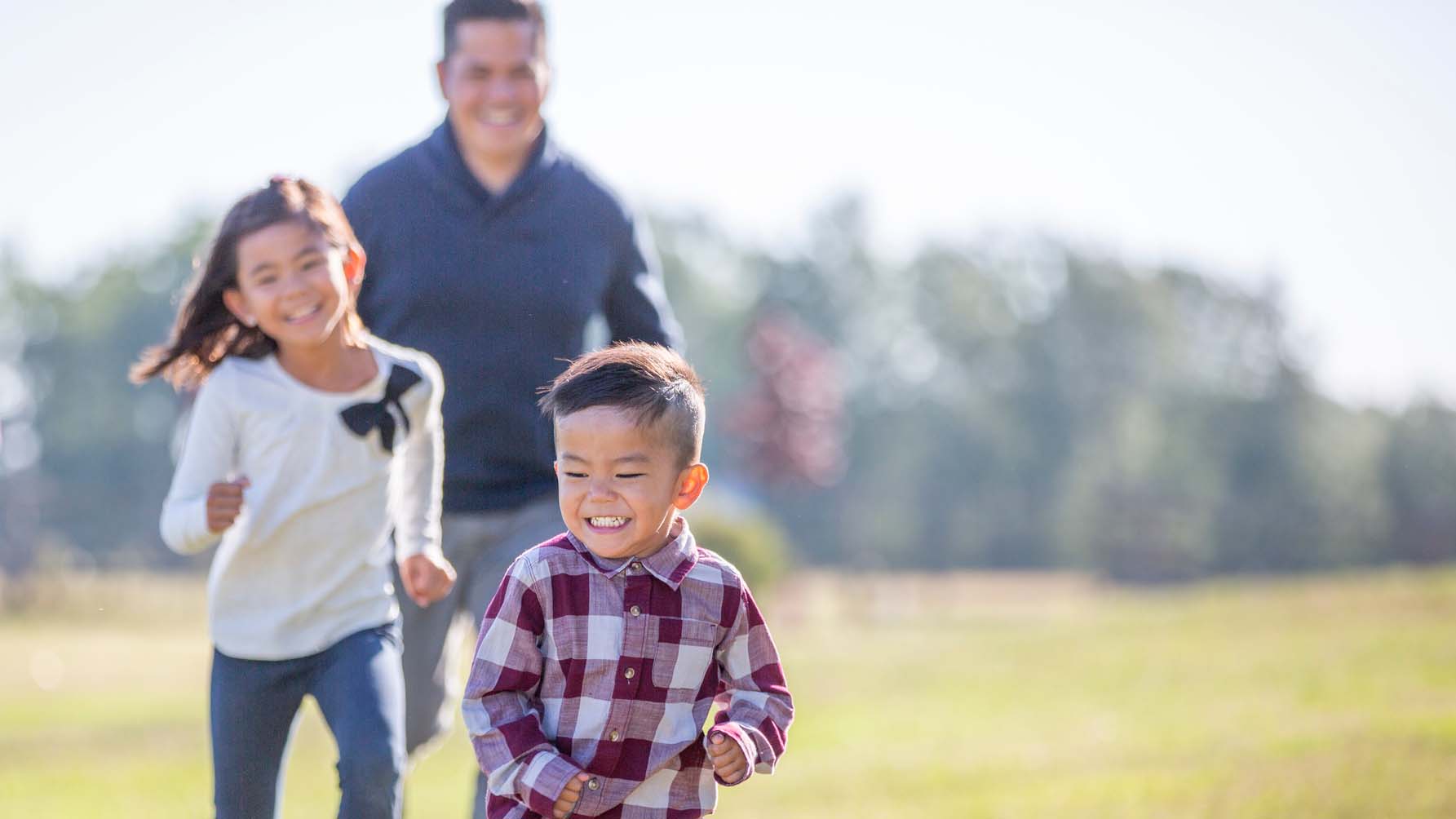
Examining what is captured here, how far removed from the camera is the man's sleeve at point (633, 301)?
4840 millimetres

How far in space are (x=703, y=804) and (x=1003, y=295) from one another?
48901 millimetres

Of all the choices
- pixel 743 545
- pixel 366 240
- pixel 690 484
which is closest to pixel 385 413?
pixel 366 240

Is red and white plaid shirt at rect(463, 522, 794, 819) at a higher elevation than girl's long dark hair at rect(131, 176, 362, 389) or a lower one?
lower

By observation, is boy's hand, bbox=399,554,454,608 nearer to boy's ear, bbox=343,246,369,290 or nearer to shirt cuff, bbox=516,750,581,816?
boy's ear, bbox=343,246,369,290

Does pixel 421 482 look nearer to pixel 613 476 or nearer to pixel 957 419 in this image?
pixel 613 476

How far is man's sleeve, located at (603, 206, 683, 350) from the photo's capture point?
15.9 ft

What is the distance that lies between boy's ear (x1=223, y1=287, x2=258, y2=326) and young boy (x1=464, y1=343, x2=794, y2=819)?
1.39m

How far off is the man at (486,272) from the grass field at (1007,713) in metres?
4.91

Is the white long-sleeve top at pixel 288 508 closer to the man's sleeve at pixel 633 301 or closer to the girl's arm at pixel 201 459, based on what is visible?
the girl's arm at pixel 201 459

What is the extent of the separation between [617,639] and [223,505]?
1.21m

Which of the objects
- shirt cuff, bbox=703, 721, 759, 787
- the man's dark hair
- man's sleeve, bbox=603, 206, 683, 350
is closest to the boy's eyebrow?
shirt cuff, bbox=703, 721, 759, 787

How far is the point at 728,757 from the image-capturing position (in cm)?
292

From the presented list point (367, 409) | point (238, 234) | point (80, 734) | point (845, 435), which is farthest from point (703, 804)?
point (845, 435)

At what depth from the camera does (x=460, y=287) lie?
185 inches
